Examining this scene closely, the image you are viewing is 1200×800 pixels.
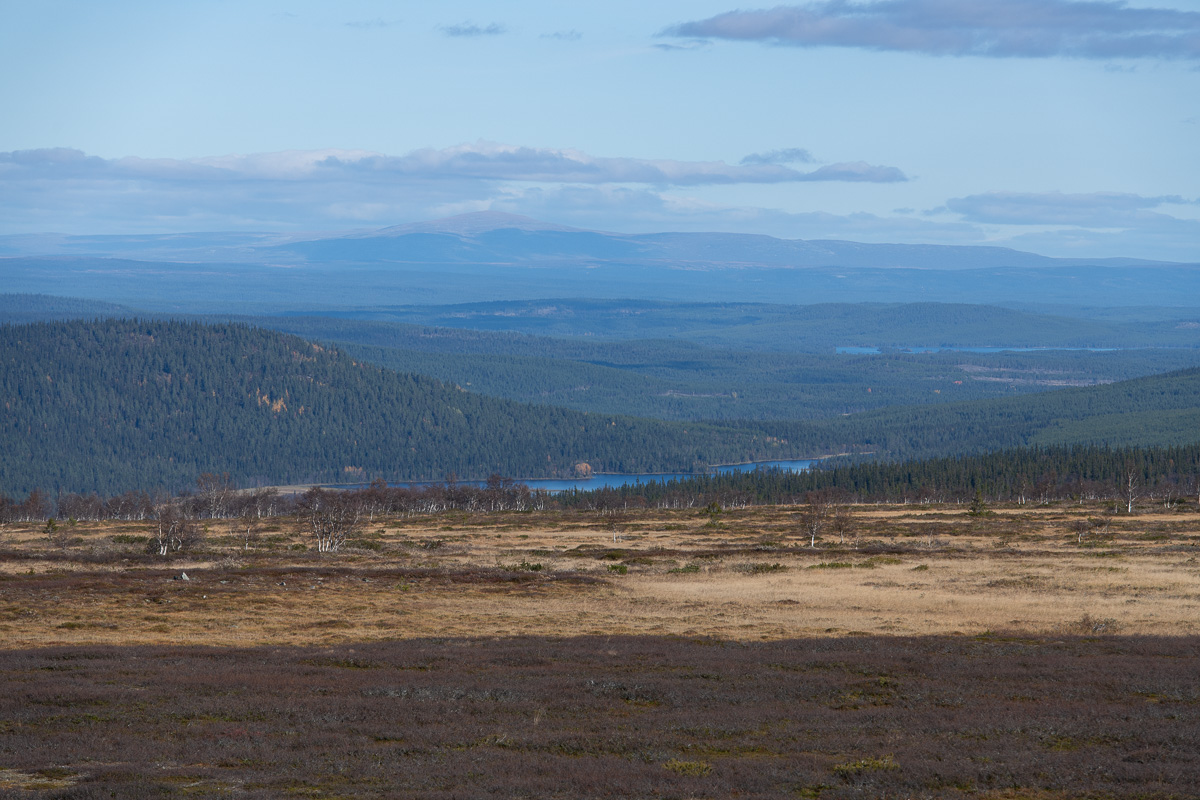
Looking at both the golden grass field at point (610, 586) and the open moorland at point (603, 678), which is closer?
the open moorland at point (603, 678)

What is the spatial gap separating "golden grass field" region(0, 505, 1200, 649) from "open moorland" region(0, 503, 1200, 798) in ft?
1.09

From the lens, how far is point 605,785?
70.7 feet

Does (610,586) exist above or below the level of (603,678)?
below

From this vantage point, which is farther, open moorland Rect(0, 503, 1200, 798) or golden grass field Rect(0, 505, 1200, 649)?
golden grass field Rect(0, 505, 1200, 649)

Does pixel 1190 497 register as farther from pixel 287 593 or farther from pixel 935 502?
pixel 287 593

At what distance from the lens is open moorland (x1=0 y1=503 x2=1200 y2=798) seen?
22.5 meters

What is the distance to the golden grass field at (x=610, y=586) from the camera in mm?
46500

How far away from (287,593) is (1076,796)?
44.0 m

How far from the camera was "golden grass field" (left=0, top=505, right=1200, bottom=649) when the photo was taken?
153 feet

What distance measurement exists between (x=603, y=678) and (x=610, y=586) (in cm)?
2958

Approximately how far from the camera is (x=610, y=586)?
6238 centimetres

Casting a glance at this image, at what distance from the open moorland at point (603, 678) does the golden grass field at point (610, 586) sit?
1.09 feet

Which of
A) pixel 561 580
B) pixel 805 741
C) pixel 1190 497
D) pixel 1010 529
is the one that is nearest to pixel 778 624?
pixel 561 580

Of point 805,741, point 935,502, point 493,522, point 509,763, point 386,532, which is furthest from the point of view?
point 935,502
